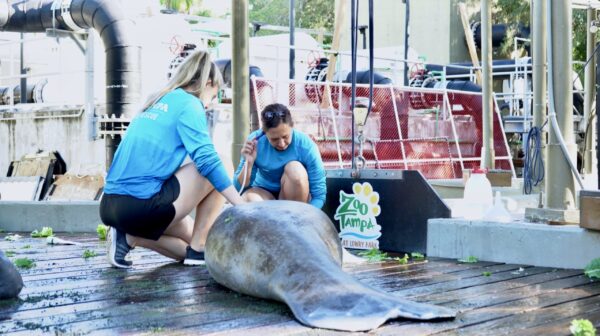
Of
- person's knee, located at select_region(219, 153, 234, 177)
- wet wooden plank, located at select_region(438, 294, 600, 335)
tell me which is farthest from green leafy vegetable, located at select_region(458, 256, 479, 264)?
person's knee, located at select_region(219, 153, 234, 177)

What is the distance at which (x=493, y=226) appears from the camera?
550 centimetres

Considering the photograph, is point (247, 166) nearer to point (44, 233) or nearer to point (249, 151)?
point (249, 151)

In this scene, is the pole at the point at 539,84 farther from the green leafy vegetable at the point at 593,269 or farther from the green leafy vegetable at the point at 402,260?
the green leafy vegetable at the point at 593,269

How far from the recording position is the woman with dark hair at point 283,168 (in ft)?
19.3

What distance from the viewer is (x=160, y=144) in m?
4.94

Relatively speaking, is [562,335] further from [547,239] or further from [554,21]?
[554,21]

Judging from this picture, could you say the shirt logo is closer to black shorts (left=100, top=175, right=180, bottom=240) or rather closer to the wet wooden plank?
black shorts (left=100, top=175, right=180, bottom=240)

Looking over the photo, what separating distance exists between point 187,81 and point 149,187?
2.31 ft

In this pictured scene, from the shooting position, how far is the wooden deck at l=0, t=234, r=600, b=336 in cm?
330

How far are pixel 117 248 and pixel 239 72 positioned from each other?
9.56 ft

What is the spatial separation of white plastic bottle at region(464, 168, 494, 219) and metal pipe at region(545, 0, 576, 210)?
50 centimetres

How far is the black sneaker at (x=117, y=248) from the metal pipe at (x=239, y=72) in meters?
2.61

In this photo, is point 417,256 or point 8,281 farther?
point 417,256

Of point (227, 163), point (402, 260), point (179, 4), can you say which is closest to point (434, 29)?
point (179, 4)
